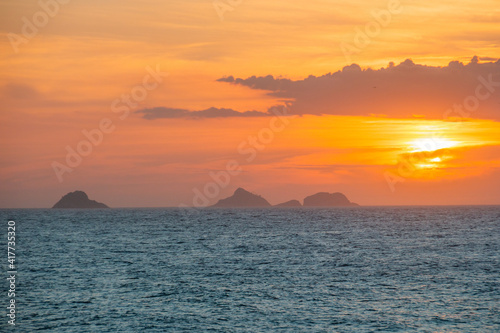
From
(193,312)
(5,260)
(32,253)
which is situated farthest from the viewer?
(32,253)

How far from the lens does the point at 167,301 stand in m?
50.8

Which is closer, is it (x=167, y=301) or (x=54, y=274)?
(x=167, y=301)

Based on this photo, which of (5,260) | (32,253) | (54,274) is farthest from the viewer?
(32,253)

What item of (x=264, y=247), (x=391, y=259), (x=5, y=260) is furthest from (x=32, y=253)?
(x=391, y=259)

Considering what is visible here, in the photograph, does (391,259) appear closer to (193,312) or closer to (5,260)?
(193,312)

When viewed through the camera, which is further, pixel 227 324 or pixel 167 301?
pixel 167 301

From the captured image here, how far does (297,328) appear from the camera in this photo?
4188 cm

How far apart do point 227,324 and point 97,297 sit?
15.4 m

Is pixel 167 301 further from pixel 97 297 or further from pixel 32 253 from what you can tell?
pixel 32 253

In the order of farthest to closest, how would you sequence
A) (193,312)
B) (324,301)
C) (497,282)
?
(497,282)
(324,301)
(193,312)

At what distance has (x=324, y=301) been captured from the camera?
50.6 metres

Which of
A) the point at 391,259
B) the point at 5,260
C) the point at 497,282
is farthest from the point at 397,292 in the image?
the point at 5,260

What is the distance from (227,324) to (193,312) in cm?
486

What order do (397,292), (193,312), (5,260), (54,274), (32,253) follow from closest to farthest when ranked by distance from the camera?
(193,312) < (397,292) < (54,274) < (5,260) < (32,253)
